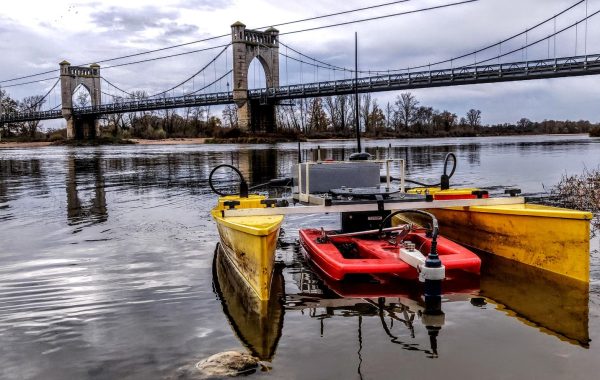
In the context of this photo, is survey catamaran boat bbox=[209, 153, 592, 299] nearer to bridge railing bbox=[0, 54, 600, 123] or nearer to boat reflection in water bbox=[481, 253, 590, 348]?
boat reflection in water bbox=[481, 253, 590, 348]

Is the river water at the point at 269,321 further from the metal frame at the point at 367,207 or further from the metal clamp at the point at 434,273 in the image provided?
the metal frame at the point at 367,207

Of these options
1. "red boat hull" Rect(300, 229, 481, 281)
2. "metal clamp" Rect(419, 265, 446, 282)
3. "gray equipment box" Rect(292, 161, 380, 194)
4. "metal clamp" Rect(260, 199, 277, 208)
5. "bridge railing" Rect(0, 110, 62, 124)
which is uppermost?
"bridge railing" Rect(0, 110, 62, 124)

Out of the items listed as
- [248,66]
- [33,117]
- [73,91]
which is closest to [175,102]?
[248,66]

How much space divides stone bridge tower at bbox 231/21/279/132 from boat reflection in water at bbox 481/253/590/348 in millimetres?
68034

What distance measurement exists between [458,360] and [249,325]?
2.04m

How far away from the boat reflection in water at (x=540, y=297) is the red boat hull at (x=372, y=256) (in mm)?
469

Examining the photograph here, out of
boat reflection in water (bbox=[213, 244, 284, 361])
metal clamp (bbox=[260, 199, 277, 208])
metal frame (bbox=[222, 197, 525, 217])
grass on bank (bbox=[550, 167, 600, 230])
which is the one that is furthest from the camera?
grass on bank (bbox=[550, 167, 600, 230])

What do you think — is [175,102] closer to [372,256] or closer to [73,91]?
[73,91]

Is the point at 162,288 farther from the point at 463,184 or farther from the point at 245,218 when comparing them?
the point at 463,184

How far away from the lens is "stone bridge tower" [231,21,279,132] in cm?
7600

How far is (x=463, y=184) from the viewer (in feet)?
63.2

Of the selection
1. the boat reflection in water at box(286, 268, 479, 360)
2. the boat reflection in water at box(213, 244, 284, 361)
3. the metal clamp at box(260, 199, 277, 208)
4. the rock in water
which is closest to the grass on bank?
the boat reflection in water at box(286, 268, 479, 360)

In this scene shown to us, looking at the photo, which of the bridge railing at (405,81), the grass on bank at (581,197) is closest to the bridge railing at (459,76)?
the bridge railing at (405,81)

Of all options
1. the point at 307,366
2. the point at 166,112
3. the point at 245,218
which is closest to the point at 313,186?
the point at 245,218
